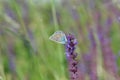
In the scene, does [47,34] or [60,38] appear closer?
[60,38]

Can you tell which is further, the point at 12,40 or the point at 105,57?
the point at 12,40

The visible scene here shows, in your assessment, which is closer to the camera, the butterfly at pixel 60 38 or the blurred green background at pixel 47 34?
the butterfly at pixel 60 38

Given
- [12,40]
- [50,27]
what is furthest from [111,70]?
[12,40]

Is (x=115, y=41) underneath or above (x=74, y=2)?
underneath

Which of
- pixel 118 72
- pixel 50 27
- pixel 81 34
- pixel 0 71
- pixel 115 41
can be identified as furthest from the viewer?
pixel 50 27

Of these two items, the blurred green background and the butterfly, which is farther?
the blurred green background

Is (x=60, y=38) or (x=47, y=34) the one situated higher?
(x=60, y=38)

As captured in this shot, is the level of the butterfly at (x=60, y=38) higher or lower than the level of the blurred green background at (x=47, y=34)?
higher

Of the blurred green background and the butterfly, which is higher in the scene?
the butterfly

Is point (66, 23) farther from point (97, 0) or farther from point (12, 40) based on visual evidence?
point (12, 40)

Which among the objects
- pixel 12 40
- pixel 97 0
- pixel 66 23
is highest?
pixel 97 0

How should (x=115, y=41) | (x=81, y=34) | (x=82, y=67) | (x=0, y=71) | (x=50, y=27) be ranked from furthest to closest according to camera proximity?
1. (x=50, y=27)
2. (x=81, y=34)
3. (x=115, y=41)
4. (x=82, y=67)
5. (x=0, y=71)
